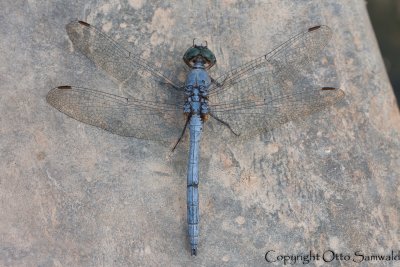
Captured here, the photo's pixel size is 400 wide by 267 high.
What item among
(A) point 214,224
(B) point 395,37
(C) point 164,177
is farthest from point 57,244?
(B) point 395,37

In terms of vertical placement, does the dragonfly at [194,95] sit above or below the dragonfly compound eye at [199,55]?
below

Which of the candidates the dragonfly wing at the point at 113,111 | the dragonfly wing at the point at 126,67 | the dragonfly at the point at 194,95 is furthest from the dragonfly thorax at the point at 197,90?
the dragonfly wing at the point at 113,111

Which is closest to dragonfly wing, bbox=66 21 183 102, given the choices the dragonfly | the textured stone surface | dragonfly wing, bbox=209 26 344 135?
the dragonfly

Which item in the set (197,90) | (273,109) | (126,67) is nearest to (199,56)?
(197,90)

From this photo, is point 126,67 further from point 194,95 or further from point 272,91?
point 272,91

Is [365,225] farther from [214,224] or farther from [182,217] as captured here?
[182,217]

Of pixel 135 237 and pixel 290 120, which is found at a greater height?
pixel 290 120

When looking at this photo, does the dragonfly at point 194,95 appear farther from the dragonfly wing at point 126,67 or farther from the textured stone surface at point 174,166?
the textured stone surface at point 174,166
